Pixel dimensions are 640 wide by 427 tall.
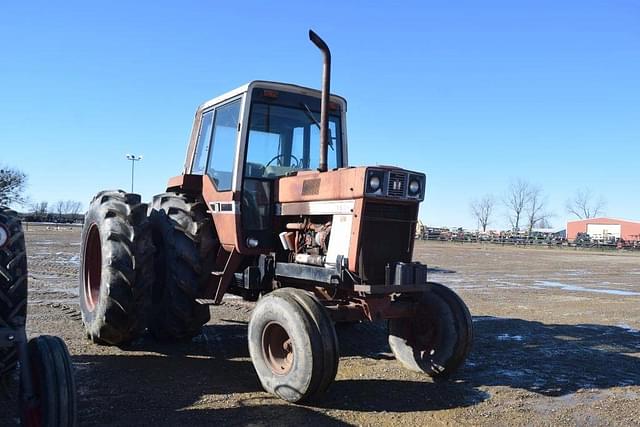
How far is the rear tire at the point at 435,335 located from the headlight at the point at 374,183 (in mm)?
1370

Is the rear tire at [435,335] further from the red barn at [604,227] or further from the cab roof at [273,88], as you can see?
the red barn at [604,227]

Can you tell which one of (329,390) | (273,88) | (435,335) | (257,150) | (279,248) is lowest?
(329,390)

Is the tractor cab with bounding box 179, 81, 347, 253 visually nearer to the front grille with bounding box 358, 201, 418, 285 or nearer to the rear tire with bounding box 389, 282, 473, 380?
the front grille with bounding box 358, 201, 418, 285

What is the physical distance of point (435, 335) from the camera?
574cm

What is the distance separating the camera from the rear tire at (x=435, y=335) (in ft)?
18.1

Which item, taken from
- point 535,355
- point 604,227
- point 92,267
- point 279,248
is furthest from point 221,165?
point 604,227

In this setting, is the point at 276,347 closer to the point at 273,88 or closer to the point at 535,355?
the point at 273,88

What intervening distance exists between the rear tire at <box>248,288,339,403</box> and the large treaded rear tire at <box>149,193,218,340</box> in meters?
1.35

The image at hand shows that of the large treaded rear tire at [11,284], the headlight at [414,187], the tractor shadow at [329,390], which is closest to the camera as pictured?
the large treaded rear tire at [11,284]

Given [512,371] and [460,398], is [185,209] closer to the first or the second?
[460,398]

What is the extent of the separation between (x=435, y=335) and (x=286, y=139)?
270 cm

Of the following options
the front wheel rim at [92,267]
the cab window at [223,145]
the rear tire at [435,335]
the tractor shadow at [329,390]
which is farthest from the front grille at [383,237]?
the front wheel rim at [92,267]

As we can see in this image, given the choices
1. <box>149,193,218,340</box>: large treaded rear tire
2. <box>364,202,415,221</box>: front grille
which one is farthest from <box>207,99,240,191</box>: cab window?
<box>364,202,415,221</box>: front grille

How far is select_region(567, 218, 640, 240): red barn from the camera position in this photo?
8425cm
